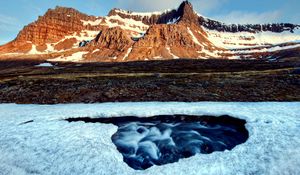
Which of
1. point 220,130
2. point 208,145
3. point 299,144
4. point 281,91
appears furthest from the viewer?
point 281,91

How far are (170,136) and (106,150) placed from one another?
17.0 ft

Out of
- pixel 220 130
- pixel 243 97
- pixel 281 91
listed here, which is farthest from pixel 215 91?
pixel 220 130

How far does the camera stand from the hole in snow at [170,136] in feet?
46.6

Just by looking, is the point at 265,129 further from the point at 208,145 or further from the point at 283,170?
the point at 283,170

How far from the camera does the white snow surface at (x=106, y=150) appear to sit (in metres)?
11.3

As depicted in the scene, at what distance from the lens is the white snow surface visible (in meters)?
11.3

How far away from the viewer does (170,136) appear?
17.2 metres

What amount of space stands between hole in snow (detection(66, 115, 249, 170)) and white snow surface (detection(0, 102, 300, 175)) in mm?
797

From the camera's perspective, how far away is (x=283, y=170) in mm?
11000

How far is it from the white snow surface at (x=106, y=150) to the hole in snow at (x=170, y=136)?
80cm

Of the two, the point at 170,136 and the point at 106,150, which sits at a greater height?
the point at 106,150

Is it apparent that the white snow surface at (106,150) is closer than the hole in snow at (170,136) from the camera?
Yes

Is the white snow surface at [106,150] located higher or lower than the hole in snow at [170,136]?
higher

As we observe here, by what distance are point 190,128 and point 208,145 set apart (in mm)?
3030
